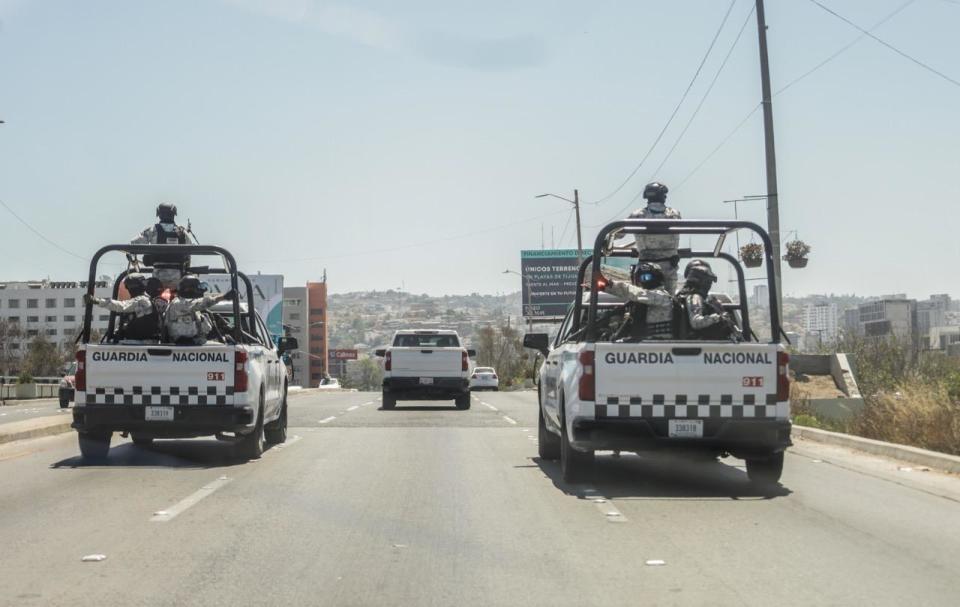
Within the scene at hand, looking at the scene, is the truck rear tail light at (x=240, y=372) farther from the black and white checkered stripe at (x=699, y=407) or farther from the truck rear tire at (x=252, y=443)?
the black and white checkered stripe at (x=699, y=407)

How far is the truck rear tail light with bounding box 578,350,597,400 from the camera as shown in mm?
10438

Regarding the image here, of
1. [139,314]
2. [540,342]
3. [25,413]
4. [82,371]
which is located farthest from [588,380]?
[25,413]

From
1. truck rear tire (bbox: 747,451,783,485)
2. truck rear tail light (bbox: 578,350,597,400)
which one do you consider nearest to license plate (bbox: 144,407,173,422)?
truck rear tail light (bbox: 578,350,597,400)

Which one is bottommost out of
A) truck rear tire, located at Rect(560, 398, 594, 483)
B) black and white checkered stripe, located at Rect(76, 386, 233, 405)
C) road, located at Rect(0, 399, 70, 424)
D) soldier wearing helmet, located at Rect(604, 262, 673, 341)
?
road, located at Rect(0, 399, 70, 424)

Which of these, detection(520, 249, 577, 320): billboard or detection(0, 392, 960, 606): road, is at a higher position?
detection(520, 249, 577, 320): billboard

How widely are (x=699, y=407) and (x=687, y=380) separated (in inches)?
11.1

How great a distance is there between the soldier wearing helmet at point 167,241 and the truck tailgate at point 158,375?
1.52 metres

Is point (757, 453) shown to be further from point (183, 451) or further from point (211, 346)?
point (183, 451)

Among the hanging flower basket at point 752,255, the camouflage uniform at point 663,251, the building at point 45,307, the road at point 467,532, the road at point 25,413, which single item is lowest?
the road at point 467,532

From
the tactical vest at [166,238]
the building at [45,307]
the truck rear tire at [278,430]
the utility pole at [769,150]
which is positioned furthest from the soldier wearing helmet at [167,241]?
the building at [45,307]

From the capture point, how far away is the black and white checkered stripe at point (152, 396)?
41.4ft

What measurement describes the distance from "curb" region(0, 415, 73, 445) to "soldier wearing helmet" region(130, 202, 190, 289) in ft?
12.4

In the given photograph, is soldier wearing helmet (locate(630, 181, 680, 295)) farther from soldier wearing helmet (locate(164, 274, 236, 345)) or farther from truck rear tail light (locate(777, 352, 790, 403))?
soldier wearing helmet (locate(164, 274, 236, 345))

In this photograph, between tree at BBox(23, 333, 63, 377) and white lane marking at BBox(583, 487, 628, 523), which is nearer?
white lane marking at BBox(583, 487, 628, 523)
